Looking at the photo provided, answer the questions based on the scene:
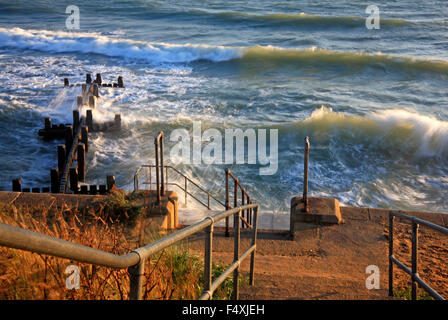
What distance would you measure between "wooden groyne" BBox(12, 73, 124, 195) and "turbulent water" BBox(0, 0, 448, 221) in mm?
541

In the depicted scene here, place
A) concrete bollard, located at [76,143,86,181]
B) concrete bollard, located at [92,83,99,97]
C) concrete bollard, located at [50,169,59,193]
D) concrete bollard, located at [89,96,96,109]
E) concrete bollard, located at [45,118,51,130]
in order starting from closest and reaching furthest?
concrete bollard, located at [50,169,59,193] < concrete bollard, located at [76,143,86,181] < concrete bollard, located at [45,118,51,130] < concrete bollard, located at [89,96,96,109] < concrete bollard, located at [92,83,99,97]

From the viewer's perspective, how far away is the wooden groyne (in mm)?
10320

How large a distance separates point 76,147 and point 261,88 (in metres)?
11.6

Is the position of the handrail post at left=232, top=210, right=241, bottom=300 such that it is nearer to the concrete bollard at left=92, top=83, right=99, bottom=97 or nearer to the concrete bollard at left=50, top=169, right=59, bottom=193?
the concrete bollard at left=50, top=169, right=59, bottom=193

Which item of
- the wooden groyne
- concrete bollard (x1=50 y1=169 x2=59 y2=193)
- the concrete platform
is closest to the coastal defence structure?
the concrete platform

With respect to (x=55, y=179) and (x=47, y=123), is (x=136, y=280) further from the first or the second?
(x=47, y=123)

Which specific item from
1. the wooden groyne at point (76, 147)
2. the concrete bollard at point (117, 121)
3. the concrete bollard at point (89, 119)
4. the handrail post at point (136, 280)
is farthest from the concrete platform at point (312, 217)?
the concrete bollard at point (117, 121)

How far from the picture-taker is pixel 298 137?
17000mm

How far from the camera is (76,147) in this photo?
13.1 meters

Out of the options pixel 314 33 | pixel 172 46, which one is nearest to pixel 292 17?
pixel 314 33

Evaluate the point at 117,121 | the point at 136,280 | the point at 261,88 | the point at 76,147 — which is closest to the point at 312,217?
the point at 136,280

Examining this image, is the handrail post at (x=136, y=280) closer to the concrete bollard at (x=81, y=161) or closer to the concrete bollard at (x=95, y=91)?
the concrete bollard at (x=81, y=161)

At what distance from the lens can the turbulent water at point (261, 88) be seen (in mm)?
13758
